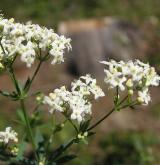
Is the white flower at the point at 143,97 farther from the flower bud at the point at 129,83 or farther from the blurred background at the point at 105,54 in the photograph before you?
the blurred background at the point at 105,54

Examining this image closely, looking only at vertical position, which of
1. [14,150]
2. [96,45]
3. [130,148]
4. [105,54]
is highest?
[96,45]

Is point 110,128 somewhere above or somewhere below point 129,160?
above

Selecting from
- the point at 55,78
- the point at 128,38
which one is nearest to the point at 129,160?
the point at 55,78

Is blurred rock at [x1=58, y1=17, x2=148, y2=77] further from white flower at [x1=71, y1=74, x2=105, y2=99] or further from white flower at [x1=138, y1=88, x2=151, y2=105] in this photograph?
white flower at [x1=138, y1=88, x2=151, y2=105]

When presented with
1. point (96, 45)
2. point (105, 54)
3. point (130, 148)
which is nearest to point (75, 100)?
point (130, 148)

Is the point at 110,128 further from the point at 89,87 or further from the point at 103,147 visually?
the point at 89,87

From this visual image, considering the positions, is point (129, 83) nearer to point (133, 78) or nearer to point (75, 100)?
point (133, 78)
